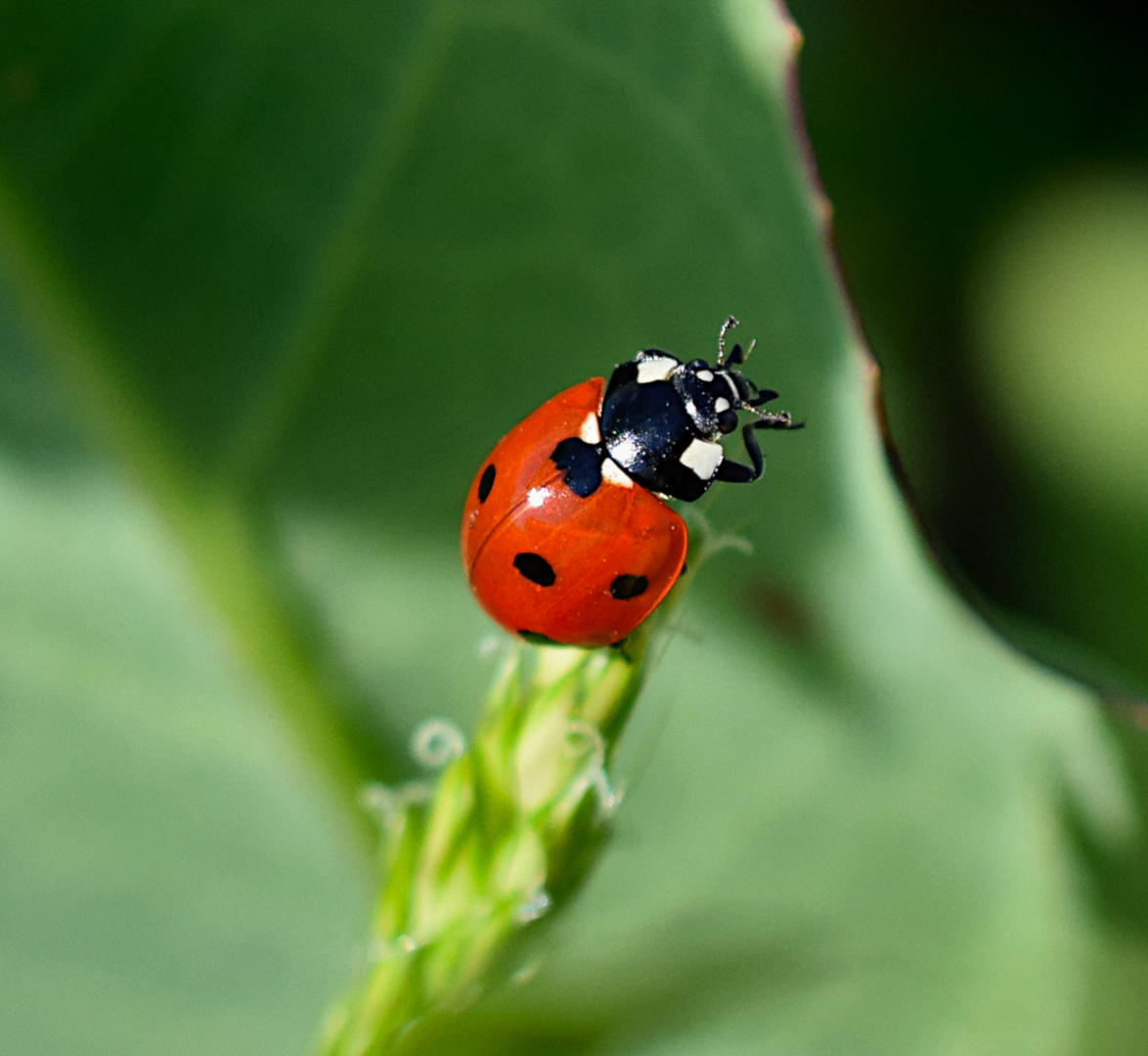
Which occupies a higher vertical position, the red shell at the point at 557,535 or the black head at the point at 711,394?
the black head at the point at 711,394

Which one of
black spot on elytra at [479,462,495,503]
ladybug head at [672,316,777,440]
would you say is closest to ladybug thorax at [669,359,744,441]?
ladybug head at [672,316,777,440]

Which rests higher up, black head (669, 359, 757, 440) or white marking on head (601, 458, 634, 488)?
black head (669, 359, 757, 440)

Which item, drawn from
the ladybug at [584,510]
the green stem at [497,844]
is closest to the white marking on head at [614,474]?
the ladybug at [584,510]

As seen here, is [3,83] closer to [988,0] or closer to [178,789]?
[178,789]

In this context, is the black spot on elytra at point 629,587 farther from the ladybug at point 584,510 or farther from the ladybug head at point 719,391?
the ladybug head at point 719,391

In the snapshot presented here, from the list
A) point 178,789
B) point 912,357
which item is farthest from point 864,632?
point 912,357

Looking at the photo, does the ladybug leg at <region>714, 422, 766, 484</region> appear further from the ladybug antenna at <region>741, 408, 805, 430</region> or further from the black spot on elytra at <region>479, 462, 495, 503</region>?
the black spot on elytra at <region>479, 462, 495, 503</region>
